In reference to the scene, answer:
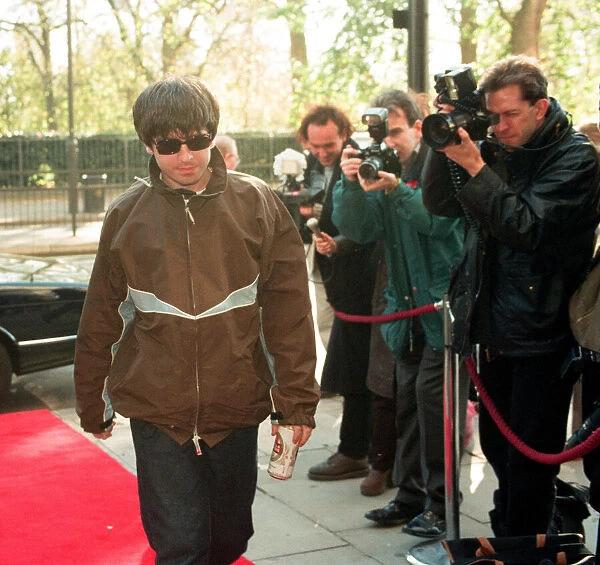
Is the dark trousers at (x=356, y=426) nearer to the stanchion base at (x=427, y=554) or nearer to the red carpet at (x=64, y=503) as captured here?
the red carpet at (x=64, y=503)

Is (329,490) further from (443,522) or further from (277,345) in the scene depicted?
(277,345)

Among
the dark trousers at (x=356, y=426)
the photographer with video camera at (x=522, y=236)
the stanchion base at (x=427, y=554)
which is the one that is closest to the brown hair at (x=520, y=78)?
the photographer with video camera at (x=522, y=236)

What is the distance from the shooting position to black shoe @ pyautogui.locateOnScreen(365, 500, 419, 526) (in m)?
5.44

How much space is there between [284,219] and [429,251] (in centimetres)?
169

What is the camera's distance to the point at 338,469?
6238 mm

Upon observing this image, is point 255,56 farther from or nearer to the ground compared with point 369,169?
farther from the ground

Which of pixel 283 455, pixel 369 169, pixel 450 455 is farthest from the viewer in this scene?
pixel 369 169

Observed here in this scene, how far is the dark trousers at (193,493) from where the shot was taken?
3613 mm

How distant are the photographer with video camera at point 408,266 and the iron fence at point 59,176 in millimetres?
18682

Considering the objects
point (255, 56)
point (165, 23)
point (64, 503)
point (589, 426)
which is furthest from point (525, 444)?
point (255, 56)

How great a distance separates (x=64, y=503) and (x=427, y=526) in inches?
71.1

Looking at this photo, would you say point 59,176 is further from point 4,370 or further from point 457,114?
point 457,114

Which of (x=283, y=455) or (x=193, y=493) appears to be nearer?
(x=193, y=493)

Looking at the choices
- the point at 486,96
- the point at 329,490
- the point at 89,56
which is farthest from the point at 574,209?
the point at 89,56
